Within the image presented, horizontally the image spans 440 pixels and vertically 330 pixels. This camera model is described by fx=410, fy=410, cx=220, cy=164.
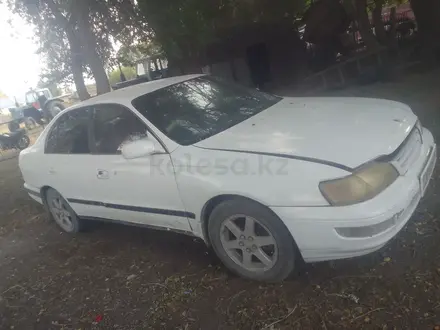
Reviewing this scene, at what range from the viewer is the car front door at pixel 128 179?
3211 mm

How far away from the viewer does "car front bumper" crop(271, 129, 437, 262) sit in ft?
8.08

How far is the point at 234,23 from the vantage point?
8.26m

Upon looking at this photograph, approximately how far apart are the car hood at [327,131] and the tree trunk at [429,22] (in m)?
6.42

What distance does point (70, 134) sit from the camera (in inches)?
167

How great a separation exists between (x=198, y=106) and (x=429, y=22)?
7478 mm

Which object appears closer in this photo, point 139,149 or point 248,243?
point 248,243

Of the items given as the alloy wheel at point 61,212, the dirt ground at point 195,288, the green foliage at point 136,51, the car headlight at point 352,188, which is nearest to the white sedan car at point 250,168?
the car headlight at point 352,188

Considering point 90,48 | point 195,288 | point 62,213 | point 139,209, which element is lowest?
point 195,288

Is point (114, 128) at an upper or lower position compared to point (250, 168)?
upper

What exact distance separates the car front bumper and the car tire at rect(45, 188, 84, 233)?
9.13ft

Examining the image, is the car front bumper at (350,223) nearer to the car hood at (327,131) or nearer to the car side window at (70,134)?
the car hood at (327,131)

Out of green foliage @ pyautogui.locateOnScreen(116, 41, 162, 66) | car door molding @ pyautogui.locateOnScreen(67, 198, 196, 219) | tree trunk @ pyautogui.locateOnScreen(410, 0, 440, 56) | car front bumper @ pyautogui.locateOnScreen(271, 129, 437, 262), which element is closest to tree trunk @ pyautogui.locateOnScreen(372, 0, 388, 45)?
tree trunk @ pyautogui.locateOnScreen(410, 0, 440, 56)

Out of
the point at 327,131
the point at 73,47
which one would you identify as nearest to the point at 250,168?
the point at 327,131

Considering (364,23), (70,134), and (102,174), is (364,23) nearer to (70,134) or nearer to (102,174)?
(70,134)
